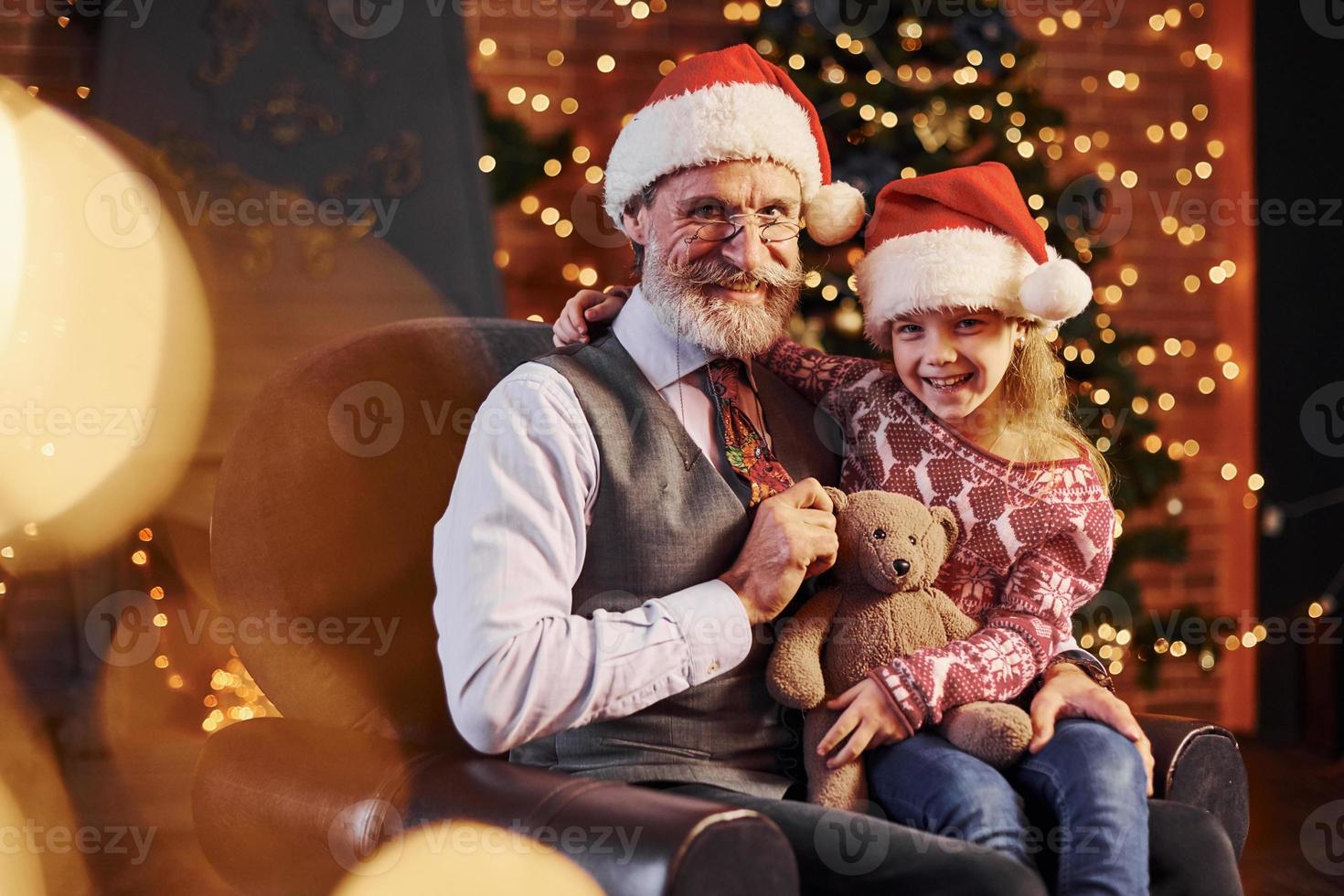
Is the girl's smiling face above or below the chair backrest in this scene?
above

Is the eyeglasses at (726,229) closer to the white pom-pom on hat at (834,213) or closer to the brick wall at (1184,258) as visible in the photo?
the white pom-pom on hat at (834,213)

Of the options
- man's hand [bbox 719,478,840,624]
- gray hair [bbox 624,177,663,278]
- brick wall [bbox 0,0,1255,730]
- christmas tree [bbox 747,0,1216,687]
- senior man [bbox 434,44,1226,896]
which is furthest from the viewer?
brick wall [bbox 0,0,1255,730]

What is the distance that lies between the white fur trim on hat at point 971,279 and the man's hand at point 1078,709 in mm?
488

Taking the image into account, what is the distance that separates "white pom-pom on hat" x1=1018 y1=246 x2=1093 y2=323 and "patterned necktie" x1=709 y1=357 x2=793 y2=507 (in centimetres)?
40

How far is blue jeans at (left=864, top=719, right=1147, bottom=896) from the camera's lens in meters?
1.36

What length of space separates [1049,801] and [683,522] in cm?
56

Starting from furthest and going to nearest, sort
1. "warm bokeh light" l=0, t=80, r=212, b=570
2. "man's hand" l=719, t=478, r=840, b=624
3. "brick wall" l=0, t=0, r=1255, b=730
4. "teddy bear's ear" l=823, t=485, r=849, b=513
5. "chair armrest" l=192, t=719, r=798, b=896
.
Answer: "brick wall" l=0, t=0, r=1255, b=730, "warm bokeh light" l=0, t=80, r=212, b=570, "teddy bear's ear" l=823, t=485, r=849, b=513, "man's hand" l=719, t=478, r=840, b=624, "chair armrest" l=192, t=719, r=798, b=896

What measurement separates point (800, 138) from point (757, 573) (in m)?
0.65

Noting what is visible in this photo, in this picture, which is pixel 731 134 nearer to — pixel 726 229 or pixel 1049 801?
pixel 726 229

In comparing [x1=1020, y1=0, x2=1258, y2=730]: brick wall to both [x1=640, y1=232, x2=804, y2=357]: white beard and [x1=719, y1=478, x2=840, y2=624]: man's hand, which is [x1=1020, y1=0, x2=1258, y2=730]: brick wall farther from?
[x1=719, y1=478, x2=840, y2=624]: man's hand

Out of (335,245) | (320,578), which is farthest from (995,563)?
(335,245)

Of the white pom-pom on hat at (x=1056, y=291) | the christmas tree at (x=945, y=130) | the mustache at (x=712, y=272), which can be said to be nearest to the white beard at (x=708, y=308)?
the mustache at (x=712, y=272)

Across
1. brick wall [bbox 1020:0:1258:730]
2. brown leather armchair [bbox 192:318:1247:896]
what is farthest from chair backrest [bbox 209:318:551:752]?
brick wall [bbox 1020:0:1258:730]

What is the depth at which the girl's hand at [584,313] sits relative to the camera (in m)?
1.68
